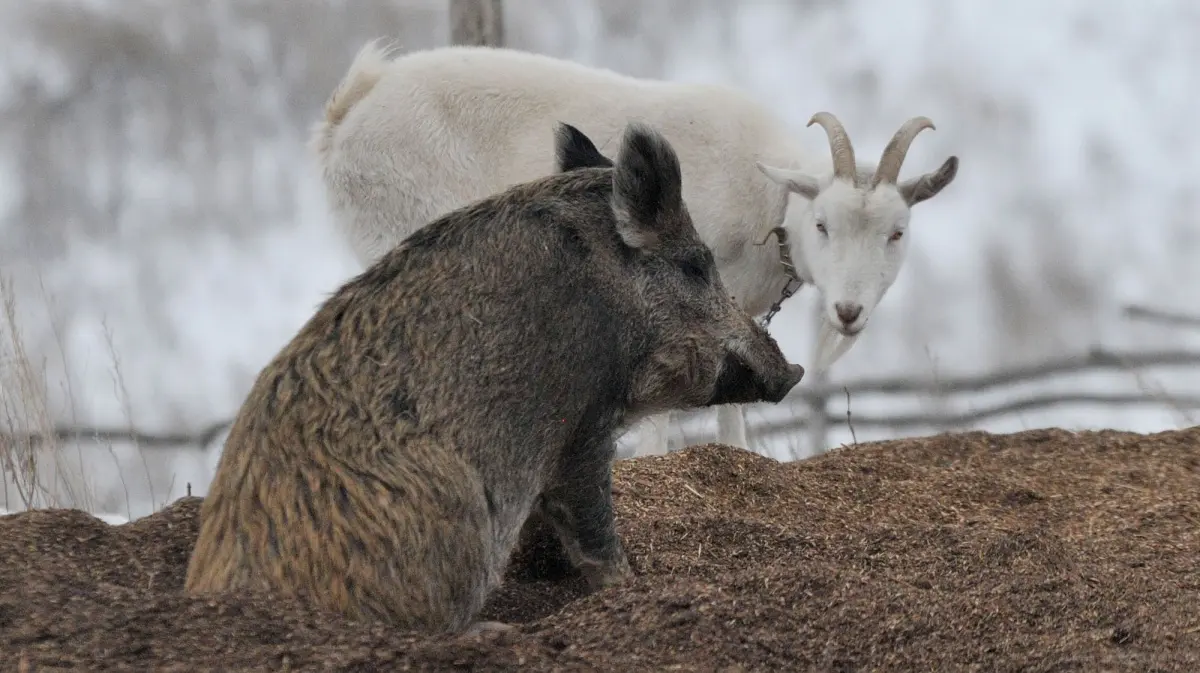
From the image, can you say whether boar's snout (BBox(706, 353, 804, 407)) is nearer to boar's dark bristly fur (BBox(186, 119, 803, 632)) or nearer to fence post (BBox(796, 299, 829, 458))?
boar's dark bristly fur (BBox(186, 119, 803, 632))

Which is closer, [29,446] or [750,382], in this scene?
[750,382]

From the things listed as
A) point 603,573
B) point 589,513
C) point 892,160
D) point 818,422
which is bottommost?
point 603,573

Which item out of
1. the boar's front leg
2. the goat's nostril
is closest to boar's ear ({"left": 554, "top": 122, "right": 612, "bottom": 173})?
the boar's front leg

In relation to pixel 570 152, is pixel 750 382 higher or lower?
lower

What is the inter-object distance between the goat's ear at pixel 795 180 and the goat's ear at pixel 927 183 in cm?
43

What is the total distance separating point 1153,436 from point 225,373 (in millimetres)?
6917

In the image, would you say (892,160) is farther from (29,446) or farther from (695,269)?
(29,446)

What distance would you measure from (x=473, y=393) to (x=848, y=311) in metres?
3.41

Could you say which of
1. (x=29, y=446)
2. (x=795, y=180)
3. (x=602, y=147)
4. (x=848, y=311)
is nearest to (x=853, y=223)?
(x=795, y=180)

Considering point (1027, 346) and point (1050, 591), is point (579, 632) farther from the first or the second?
point (1027, 346)

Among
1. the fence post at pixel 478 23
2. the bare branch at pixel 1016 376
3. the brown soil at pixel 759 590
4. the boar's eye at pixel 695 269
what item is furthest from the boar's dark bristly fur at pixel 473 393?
the bare branch at pixel 1016 376

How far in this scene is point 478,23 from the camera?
9047 mm

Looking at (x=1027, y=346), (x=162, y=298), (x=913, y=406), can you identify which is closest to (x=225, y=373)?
(x=162, y=298)

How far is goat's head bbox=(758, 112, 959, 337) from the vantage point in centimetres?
643
